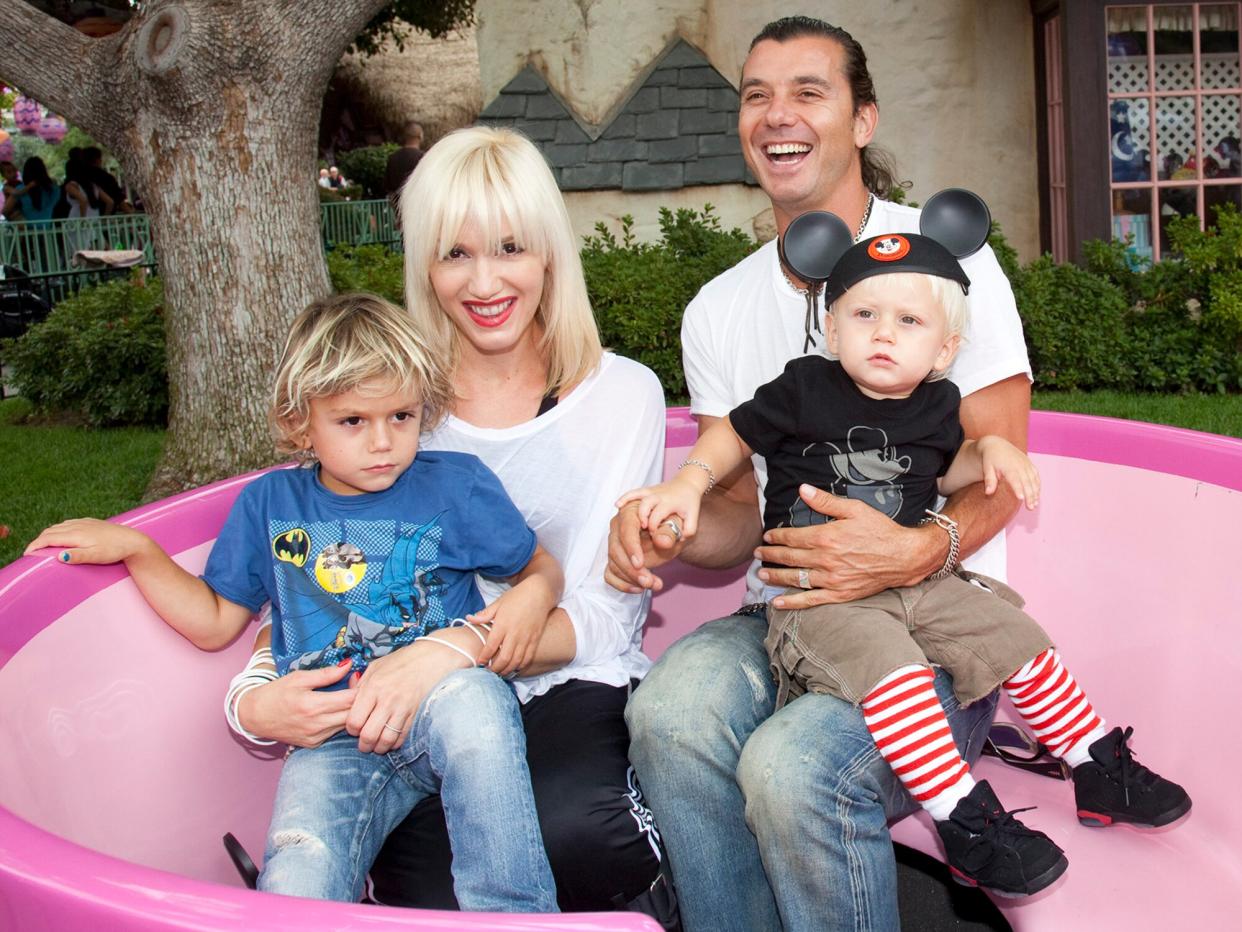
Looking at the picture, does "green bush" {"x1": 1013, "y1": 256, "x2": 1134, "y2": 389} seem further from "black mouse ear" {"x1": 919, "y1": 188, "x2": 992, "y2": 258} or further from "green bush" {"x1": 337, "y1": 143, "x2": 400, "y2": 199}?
"green bush" {"x1": 337, "y1": 143, "x2": 400, "y2": 199}

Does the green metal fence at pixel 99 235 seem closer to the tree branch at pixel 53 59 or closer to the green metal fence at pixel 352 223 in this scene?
the green metal fence at pixel 352 223

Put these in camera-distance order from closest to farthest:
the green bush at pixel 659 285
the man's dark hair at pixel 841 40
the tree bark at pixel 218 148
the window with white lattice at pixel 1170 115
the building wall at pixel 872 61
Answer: the man's dark hair at pixel 841 40
the tree bark at pixel 218 148
the green bush at pixel 659 285
the window with white lattice at pixel 1170 115
the building wall at pixel 872 61

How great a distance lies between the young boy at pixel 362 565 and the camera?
214 centimetres

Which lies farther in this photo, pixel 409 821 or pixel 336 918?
pixel 409 821

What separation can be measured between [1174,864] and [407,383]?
176 centimetres

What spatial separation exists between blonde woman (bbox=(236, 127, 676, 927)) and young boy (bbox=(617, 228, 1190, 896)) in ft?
1.03

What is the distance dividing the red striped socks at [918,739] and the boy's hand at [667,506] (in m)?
0.46

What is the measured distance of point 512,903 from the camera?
6.48ft

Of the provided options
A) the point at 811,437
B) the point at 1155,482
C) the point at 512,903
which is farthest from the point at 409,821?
the point at 1155,482

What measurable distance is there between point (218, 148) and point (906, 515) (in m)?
3.82

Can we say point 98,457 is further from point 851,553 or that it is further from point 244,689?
point 851,553

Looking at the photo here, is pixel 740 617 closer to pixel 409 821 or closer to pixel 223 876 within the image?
pixel 409 821

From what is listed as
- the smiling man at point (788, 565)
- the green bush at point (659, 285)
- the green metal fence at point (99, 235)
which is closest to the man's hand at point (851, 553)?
the smiling man at point (788, 565)

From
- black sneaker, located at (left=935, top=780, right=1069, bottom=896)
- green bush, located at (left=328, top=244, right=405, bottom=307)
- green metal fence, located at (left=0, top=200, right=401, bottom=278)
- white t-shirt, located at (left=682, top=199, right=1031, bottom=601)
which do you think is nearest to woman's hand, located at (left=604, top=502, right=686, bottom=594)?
white t-shirt, located at (left=682, top=199, right=1031, bottom=601)
